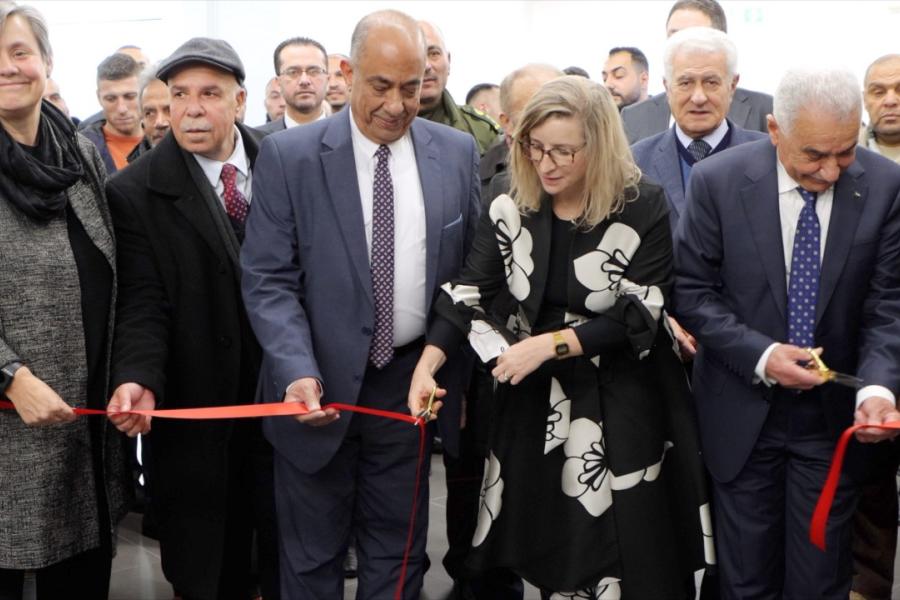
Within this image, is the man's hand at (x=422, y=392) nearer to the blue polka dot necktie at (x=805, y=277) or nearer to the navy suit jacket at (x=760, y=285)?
the navy suit jacket at (x=760, y=285)

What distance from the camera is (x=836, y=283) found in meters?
2.83

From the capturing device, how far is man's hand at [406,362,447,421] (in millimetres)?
2865

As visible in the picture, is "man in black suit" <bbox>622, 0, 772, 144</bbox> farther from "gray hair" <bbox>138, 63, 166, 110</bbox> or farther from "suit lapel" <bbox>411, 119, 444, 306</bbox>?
"gray hair" <bbox>138, 63, 166, 110</bbox>

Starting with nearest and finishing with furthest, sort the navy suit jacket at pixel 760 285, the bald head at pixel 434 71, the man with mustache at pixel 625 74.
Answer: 1. the navy suit jacket at pixel 760 285
2. the bald head at pixel 434 71
3. the man with mustache at pixel 625 74

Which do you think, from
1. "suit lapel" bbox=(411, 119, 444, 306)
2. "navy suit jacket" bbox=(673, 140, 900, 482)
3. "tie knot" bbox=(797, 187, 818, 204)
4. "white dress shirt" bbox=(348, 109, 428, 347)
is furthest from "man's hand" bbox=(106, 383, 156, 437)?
"tie knot" bbox=(797, 187, 818, 204)

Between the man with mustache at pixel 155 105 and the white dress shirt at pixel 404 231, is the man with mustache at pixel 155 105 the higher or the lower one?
the higher one

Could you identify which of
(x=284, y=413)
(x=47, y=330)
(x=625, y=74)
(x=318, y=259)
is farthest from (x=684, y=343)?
(x=625, y=74)

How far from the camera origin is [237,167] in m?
3.39

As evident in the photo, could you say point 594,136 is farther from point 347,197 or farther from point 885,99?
point 885,99

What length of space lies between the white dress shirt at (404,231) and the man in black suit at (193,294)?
19.2 inches

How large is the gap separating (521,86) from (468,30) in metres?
7.70


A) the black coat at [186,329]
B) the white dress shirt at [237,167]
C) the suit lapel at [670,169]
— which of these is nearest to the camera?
the black coat at [186,329]

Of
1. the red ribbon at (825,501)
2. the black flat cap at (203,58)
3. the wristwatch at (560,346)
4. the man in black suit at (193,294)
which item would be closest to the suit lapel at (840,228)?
the red ribbon at (825,501)

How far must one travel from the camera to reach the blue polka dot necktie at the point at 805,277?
2859 millimetres
